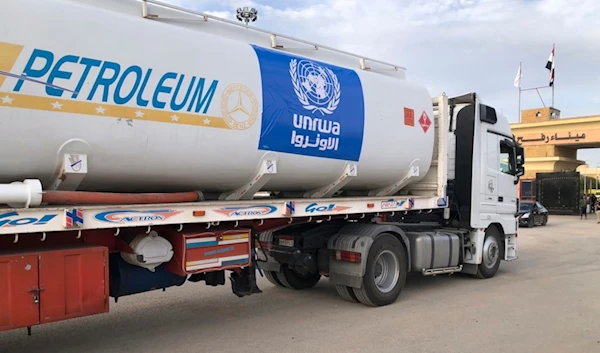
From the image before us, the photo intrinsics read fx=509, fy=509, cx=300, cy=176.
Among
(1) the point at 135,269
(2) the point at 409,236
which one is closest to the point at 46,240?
(1) the point at 135,269

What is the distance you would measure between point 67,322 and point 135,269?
1704 millimetres

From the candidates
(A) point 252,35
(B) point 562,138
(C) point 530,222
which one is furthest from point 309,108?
(B) point 562,138

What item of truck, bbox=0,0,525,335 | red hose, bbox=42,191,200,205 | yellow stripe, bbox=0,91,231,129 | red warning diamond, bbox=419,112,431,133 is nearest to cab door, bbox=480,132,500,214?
truck, bbox=0,0,525,335

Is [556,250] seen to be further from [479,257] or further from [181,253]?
[181,253]

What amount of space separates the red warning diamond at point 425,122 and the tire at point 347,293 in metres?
2.82

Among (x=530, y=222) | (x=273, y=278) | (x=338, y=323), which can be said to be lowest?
(x=530, y=222)

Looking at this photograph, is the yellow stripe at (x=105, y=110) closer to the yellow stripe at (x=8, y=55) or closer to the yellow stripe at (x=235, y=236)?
the yellow stripe at (x=8, y=55)

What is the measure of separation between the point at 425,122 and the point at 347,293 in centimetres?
300

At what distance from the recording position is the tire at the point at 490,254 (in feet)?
31.5

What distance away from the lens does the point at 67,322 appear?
21.1ft

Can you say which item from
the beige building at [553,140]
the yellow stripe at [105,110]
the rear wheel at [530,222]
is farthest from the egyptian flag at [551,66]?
the yellow stripe at [105,110]

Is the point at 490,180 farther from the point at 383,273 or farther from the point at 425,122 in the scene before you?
the point at 383,273

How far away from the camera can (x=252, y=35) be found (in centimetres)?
636

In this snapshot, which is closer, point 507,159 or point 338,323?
point 338,323
